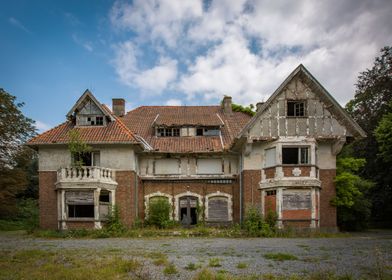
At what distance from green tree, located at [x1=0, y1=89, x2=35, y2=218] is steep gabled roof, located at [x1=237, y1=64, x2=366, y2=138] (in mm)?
21594

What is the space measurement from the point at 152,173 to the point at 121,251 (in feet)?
42.9

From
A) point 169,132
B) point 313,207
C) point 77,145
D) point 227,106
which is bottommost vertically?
point 313,207

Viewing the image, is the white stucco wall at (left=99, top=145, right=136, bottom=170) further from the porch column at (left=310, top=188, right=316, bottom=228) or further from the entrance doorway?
the porch column at (left=310, top=188, right=316, bottom=228)

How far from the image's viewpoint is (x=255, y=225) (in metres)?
23.3

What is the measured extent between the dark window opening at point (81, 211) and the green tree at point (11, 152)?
11.9 metres

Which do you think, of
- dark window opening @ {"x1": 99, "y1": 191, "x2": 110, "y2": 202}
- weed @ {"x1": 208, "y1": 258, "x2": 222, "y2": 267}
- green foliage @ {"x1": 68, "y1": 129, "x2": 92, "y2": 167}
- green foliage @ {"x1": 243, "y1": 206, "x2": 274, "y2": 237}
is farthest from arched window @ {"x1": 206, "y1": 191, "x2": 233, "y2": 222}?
weed @ {"x1": 208, "y1": 258, "x2": 222, "y2": 267}

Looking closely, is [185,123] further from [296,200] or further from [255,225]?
[296,200]

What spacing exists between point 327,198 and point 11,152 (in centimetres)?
2715

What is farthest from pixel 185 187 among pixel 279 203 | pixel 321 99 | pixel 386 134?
pixel 386 134

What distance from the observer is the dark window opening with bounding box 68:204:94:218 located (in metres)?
25.1

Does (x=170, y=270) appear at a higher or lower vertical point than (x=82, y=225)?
higher

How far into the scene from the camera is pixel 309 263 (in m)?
12.0

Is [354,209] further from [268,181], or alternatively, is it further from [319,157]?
[268,181]

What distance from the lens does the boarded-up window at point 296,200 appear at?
24.3 meters
